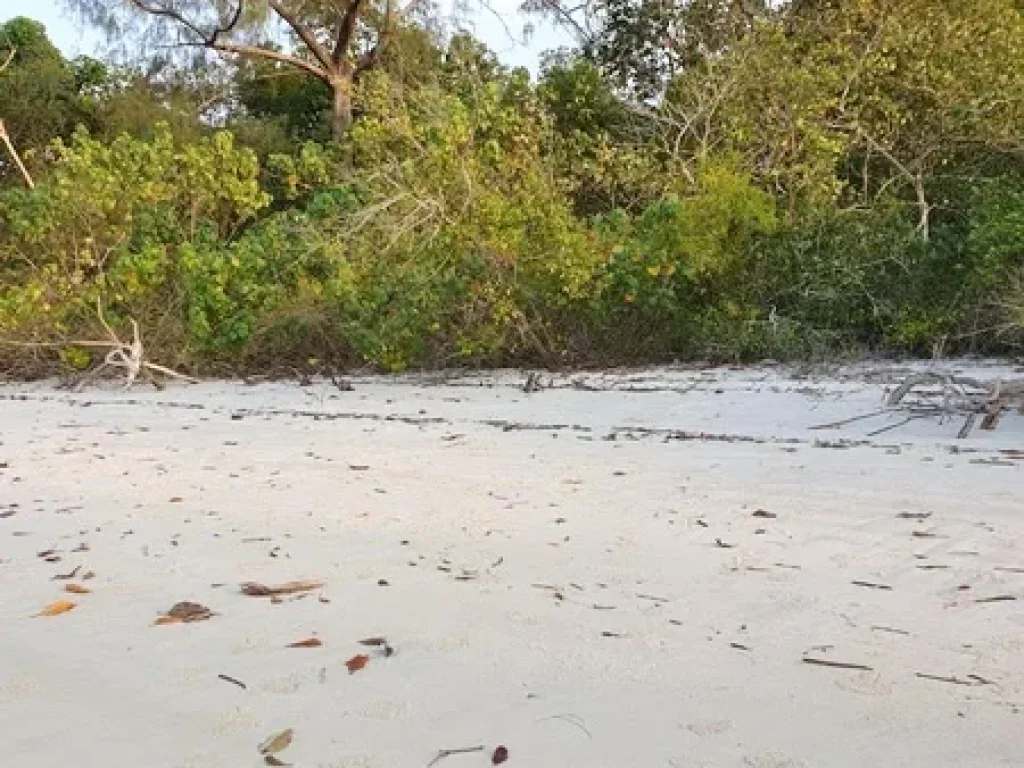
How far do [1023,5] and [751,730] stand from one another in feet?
43.7

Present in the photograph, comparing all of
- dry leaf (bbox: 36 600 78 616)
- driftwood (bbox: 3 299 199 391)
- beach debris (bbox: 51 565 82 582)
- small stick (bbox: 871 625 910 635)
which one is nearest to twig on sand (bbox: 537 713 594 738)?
small stick (bbox: 871 625 910 635)

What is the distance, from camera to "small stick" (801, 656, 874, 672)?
2.28 meters

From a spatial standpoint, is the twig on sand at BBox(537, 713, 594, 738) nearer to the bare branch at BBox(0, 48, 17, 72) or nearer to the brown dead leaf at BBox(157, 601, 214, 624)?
the brown dead leaf at BBox(157, 601, 214, 624)

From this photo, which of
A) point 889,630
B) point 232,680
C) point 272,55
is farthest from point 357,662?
point 272,55

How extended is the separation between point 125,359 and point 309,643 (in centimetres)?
798

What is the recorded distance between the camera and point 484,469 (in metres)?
4.80

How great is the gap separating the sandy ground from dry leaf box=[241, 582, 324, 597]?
0.05m

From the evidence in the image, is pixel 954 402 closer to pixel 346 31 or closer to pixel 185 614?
pixel 185 614

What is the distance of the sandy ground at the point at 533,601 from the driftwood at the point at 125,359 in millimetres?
4308

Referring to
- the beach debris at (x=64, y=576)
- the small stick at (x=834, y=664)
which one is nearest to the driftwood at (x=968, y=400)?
the small stick at (x=834, y=664)

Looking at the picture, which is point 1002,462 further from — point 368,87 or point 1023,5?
point 368,87

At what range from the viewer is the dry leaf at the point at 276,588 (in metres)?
2.91

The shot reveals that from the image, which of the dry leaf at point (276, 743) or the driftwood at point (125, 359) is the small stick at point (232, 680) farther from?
the driftwood at point (125, 359)

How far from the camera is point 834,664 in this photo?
2.30 metres
